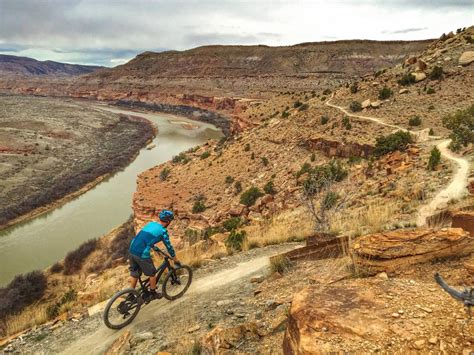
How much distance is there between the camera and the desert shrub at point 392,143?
17.8 metres

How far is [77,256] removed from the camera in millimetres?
21453

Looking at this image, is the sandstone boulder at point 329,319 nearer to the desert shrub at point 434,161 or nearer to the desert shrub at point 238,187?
the desert shrub at point 434,161

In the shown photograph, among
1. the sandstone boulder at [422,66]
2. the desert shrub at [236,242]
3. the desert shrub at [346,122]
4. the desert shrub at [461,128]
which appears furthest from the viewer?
the sandstone boulder at [422,66]

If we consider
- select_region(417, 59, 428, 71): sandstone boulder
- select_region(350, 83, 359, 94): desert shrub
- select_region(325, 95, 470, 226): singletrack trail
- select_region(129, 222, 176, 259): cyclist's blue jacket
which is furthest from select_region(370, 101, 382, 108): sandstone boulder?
select_region(129, 222, 176, 259): cyclist's blue jacket

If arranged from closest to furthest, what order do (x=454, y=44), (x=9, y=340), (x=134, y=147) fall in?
(x=9, y=340)
(x=454, y=44)
(x=134, y=147)

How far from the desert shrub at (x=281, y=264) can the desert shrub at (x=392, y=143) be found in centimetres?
1238

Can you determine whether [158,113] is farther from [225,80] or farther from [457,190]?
[457,190]

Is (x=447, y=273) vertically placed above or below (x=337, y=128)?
above

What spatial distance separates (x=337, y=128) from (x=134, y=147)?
119 feet

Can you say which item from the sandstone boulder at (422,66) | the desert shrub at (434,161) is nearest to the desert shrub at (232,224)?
the desert shrub at (434,161)

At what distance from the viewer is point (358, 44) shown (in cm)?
10462

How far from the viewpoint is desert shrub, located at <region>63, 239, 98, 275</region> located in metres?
20.5

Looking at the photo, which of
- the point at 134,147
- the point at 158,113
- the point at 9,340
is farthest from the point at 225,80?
the point at 9,340

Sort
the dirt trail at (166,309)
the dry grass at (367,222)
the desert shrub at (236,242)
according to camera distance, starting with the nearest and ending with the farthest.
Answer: the dirt trail at (166,309)
the dry grass at (367,222)
the desert shrub at (236,242)
